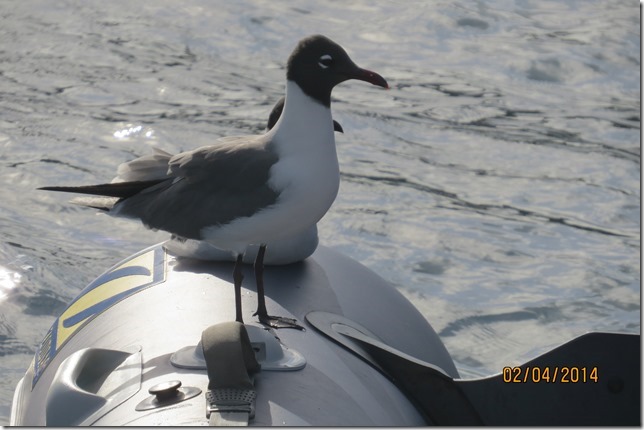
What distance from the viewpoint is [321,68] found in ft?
12.3

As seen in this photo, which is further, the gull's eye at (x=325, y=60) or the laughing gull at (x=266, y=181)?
the gull's eye at (x=325, y=60)

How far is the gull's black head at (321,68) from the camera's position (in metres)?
3.75

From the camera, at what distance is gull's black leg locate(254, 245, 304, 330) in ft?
12.2

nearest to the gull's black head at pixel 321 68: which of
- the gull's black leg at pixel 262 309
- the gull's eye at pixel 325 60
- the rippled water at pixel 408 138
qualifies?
the gull's eye at pixel 325 60

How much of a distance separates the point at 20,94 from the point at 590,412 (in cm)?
736

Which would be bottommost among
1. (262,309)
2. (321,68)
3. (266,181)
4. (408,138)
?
(408,138)

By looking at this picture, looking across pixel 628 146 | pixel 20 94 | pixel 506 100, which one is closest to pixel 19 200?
pixel 20 94

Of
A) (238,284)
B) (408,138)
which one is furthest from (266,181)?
(408,138)

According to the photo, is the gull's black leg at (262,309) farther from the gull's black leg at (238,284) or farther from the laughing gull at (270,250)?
the laughing gull at (270,250)

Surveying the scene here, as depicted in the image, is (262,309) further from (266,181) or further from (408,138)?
(408,138)

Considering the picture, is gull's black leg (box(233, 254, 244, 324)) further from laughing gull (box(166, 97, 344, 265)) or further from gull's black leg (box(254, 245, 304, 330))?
laughing gull (box(166, 97, 344, 265))

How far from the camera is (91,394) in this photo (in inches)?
124

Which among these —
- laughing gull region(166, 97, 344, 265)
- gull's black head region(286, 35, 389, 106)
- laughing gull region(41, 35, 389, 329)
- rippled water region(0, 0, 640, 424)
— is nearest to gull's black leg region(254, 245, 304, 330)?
laughing gull region(41, 35, 389, 329)

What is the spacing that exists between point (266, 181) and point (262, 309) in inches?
17.3
